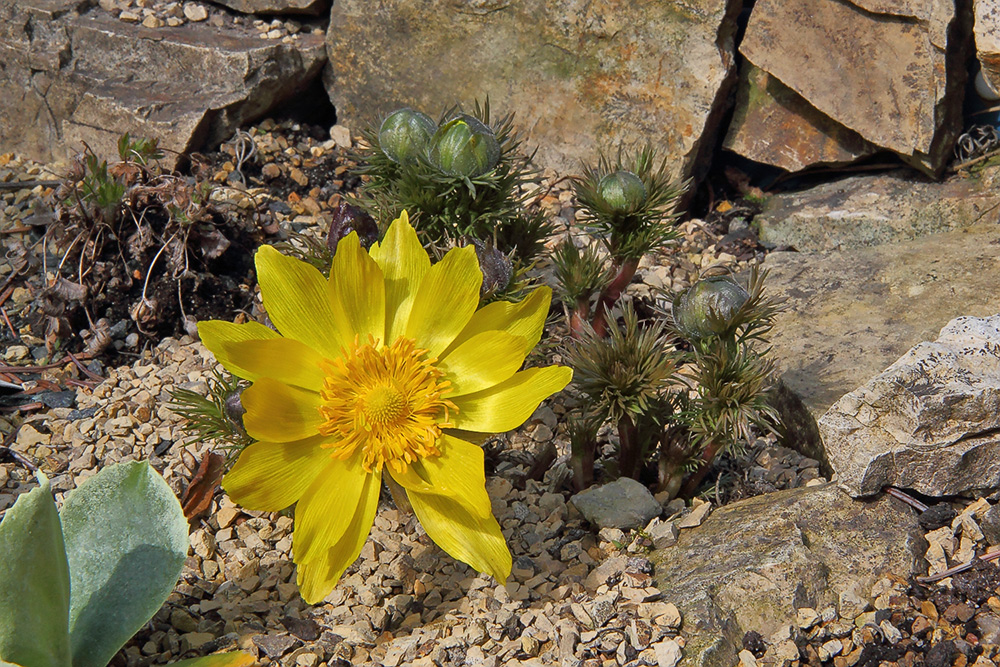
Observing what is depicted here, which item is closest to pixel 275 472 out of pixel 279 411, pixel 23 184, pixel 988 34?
pixel 279 411

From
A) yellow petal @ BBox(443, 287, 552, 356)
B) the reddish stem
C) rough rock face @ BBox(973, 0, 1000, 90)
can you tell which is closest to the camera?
yellow petal @ BBox(443, 287, 552, 356)

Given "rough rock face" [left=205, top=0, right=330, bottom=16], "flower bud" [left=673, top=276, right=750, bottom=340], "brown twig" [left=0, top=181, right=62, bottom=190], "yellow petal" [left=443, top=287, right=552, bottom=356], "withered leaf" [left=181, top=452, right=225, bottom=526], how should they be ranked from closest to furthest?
"yellow petal" [left=443, top=287, right=552, bottom=356] → "flower bud" [left=673, top=276, right=750, bottom=340] → "withered leaf" [left=181, top=452, right=225, bottom=526] → "brown twig" [left=0, top=181, right=62, bottom=190] → "rough rock face" [left=205, top=0, right=330, bottom=16]

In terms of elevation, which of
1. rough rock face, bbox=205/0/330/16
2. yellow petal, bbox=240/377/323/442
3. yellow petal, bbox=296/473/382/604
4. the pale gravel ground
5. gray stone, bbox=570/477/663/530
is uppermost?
rough rock face, bbox=205/0/330/16

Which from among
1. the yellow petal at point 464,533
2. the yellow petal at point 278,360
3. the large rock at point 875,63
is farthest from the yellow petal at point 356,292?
the large rock at point 875,63

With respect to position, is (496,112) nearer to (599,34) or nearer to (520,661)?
(599,34)

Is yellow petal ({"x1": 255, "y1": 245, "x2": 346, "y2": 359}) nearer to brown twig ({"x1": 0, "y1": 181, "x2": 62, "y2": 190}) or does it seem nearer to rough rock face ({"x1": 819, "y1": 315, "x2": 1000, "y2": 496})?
rough rock face ({"x1": 819, "y1": 315, "x2": 1000, "y2": 496})

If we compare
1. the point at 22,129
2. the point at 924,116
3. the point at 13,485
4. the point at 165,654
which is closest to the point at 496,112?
the point at 924,116

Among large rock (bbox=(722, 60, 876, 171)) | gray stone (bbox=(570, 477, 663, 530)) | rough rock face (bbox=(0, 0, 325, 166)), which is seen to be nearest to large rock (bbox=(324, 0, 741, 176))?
large rock (bbox=(722, 60, 876, 171))

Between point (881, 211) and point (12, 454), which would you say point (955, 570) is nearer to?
point (881, 211)
